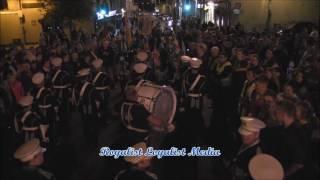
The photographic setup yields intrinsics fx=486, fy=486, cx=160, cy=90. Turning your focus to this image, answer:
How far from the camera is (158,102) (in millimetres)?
8164

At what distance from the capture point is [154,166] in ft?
31.4

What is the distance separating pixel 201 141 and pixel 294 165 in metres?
5.32

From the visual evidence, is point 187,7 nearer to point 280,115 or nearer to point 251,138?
point 280,115

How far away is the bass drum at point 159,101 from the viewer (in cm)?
809

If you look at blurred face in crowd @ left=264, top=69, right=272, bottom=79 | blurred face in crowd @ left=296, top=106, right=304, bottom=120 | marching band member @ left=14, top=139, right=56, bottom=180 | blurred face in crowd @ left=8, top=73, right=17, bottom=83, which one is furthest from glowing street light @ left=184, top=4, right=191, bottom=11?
marching band member @ left=14, top=139, right=56, bottom=180

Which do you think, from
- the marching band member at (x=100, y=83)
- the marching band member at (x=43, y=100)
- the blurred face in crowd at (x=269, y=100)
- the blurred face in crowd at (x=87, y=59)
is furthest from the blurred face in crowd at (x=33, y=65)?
the blurred face in crowd at (x=269, y=100)

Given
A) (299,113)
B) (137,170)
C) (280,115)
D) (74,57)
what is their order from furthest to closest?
(74,57), (299,113), (280,115), (137,170)

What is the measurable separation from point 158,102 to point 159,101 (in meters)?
0.03

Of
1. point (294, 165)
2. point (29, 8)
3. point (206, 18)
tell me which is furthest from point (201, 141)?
point (206, 18)

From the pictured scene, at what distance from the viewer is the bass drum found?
809 cm

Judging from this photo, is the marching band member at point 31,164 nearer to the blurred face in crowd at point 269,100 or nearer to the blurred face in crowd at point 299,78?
the blurred face in crowd at point 269,100

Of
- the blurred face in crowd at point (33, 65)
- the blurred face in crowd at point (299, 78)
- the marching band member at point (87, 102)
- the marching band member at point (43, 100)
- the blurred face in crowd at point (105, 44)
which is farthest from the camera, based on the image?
the blurred face in crowd at point (105, 44)

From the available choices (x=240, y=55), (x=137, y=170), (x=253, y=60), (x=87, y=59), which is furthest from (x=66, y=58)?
(x=137, y=170)

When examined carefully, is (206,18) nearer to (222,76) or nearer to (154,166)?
(222,76)
